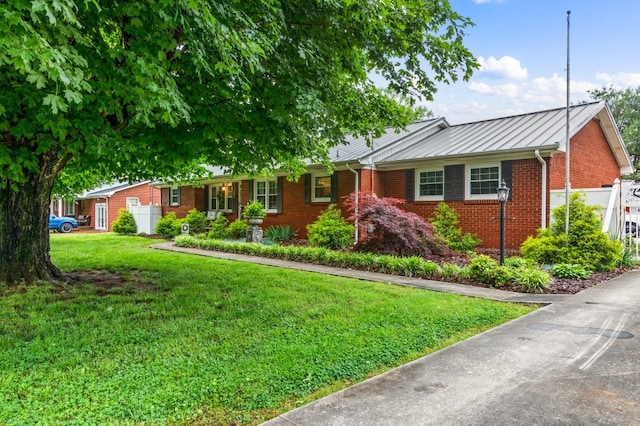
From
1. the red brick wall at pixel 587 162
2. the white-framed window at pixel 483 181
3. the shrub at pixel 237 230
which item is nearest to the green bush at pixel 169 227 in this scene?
the shrub at pixel 237 230

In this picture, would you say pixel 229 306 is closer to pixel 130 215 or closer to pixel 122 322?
pixel 122 322

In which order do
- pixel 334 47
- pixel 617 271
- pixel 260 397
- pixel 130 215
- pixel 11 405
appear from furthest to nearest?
pixel 130 215 → pixel 617 271 → pixel 334 47 → pixel 260 397 → pixel 11 405

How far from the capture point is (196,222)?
1909 cm

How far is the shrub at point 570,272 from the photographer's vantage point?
8.12 meters

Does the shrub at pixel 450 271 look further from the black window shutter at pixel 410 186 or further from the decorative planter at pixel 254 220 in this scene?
the decorative planter at pixel 254 220

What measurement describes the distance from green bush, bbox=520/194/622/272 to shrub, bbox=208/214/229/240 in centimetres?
1194

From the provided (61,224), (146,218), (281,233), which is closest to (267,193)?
(281,233)

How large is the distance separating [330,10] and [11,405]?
5236 mm

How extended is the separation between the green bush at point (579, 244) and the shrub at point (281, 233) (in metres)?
8.59

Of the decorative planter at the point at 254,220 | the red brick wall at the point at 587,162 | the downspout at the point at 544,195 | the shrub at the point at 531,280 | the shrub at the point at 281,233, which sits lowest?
the shrub at the point at 531,280

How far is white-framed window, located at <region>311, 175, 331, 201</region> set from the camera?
1538 centimetres

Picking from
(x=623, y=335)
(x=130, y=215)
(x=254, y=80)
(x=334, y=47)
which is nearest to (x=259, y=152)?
(x=254, y=80)

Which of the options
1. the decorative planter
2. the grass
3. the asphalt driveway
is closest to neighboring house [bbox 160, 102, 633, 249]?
the decorative planter

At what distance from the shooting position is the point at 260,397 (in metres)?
3.16
